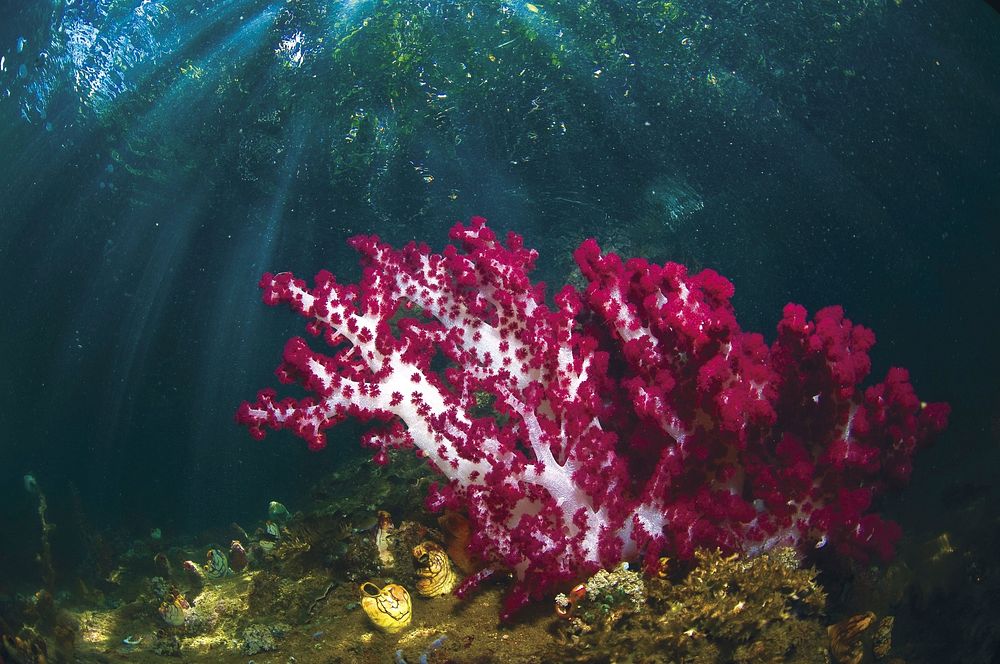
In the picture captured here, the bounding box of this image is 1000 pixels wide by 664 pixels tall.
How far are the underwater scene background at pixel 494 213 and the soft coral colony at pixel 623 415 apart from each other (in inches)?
11.3

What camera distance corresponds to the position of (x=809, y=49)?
11.4 metres

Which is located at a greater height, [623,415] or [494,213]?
[494,213]

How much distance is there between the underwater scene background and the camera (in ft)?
10.6

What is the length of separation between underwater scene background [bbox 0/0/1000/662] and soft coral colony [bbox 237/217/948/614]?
29cm

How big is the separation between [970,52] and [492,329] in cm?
1814

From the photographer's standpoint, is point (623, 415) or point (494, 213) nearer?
point (623, 415)

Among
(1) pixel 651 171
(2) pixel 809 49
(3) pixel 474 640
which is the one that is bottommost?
(3) pixel 474 640

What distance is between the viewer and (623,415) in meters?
3.71

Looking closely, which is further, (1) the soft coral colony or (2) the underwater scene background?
(2) the underwater scene background

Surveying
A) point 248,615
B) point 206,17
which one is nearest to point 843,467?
point 248,615

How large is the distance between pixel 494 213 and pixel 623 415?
1117 cm

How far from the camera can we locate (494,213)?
559 inches

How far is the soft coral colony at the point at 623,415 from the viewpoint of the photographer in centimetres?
307

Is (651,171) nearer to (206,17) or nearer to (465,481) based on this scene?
(206,17)
